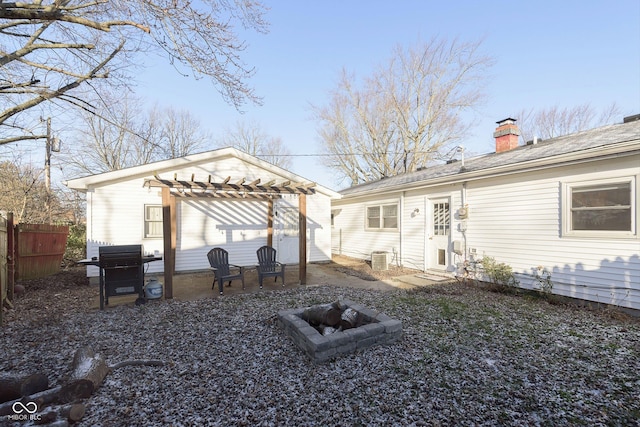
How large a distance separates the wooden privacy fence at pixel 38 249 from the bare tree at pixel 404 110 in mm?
15203

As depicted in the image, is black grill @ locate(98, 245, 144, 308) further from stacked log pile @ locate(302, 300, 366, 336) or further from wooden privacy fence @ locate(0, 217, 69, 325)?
stacked log pile @ locate(302, 300, 366, 336)

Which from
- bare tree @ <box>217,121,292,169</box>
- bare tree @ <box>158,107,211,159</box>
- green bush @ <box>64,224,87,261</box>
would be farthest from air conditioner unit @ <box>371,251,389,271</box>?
bare tree @ <box>158,107,211,159</box>

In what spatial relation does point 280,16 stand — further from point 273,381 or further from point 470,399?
point 470,399

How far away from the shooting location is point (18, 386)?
2.26 metres

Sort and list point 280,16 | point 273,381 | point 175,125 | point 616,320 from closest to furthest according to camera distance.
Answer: point 273,381, point 616,320, point 280,16, point 175,125

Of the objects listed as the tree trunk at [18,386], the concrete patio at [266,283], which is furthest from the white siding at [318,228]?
the tree trunk at [18,386]

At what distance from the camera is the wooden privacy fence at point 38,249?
6.60 metres

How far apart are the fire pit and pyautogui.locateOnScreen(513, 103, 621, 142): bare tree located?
18.3 m

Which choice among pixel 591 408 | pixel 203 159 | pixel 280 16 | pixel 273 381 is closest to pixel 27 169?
pixel 203 159

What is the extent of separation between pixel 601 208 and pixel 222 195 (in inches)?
304

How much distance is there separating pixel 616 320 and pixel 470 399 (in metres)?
3.89

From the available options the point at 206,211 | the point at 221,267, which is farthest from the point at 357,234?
the point at 221,267

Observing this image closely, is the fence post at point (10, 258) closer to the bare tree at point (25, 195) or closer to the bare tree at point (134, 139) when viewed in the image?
the bare tree at point (25, 195)

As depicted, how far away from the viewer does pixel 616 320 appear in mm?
4355
